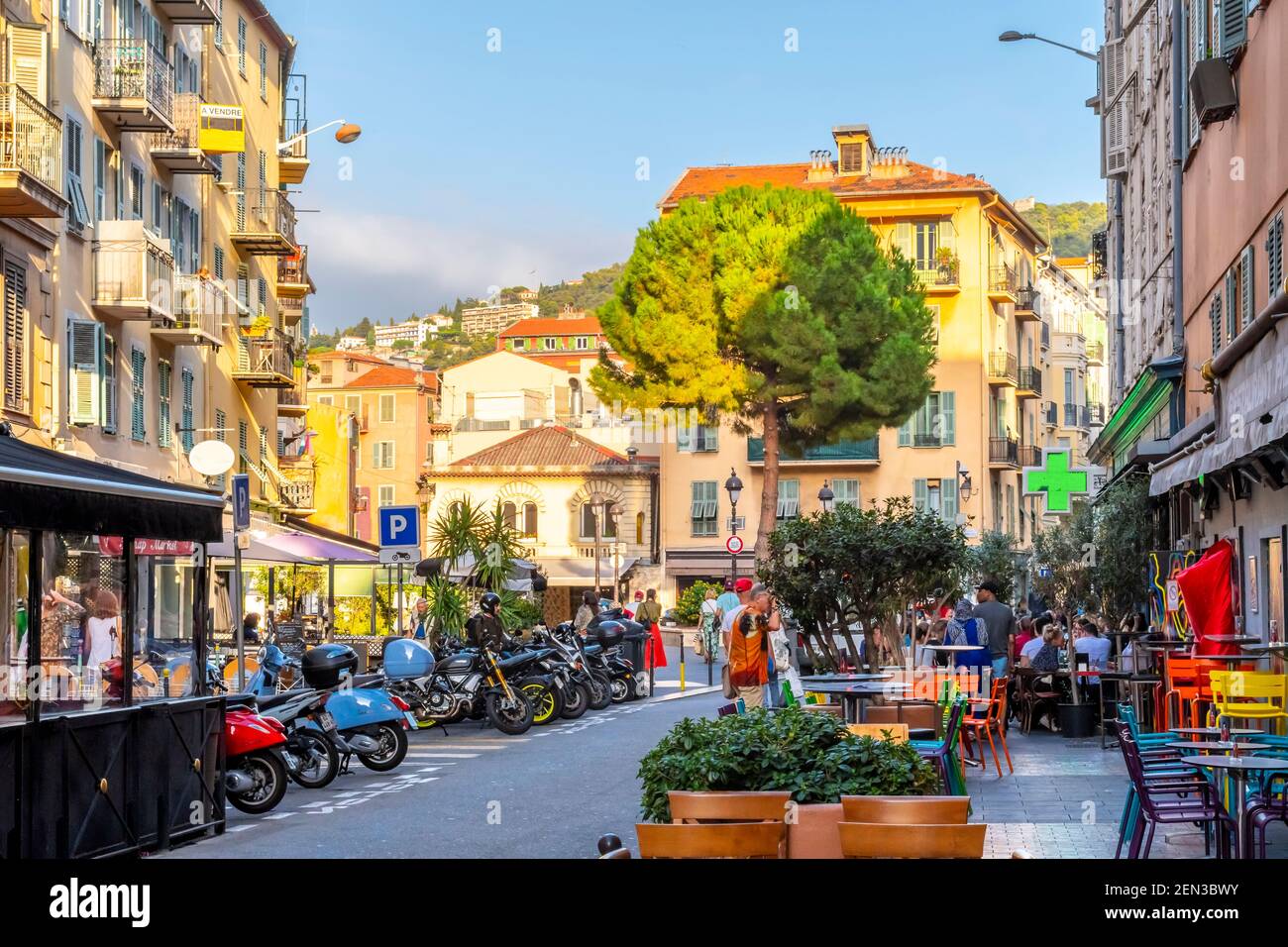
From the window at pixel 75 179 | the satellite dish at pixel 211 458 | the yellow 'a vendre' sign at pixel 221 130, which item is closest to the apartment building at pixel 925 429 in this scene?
the yellow 'a vendre' sign at pixel 221 130

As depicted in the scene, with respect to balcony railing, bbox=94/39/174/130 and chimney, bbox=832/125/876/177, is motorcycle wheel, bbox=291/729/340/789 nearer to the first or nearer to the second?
balcony railing, bbox=94/39/174/130

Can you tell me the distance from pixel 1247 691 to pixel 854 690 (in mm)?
3805

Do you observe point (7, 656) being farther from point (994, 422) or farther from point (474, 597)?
point (994, 422)

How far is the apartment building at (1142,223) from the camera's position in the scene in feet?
86.8

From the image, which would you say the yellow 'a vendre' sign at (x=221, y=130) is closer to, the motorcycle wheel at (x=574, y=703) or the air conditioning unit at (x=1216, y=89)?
the motorcycle wheel at (x=574, y=703)

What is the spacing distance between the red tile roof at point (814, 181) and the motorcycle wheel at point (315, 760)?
46858 millimetres

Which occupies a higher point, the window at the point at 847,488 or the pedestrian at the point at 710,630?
the window at the point at 847,488

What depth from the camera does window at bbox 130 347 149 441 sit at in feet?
94.5

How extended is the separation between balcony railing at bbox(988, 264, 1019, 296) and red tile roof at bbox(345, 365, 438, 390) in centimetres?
2624

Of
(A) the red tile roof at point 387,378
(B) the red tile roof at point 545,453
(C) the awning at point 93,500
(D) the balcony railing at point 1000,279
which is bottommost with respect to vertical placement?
(C) the awning at point 93,500

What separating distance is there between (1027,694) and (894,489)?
45.3m

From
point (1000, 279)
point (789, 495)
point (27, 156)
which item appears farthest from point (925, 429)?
point (27, 156)

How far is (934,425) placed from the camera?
217 feet

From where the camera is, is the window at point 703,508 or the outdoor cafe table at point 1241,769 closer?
the outdoor cafe table at point 1241,769
